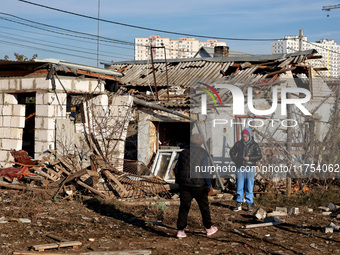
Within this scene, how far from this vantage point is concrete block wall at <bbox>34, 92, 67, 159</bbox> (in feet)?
39.4

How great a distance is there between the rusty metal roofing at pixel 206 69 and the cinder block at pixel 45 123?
21.1ft

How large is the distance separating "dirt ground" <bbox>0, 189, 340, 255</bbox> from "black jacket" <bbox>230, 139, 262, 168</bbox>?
110cm

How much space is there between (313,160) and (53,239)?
856cm

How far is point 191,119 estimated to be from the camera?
1300cm

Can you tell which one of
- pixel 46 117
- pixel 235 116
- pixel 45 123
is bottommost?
pixel 45 123

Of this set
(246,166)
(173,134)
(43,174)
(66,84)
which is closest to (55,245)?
(43,174)

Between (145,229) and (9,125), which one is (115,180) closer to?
(145,229)

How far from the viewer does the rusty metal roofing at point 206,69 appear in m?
16.5

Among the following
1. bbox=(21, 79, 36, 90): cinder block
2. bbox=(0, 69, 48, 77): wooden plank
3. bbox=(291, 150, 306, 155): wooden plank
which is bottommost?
bbox=(291, 150, 306, 155): wooden plank

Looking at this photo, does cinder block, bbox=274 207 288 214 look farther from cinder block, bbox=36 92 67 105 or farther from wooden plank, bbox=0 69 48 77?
wooden plank, bbox=0 69 48 77

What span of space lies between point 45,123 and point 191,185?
6391 mm

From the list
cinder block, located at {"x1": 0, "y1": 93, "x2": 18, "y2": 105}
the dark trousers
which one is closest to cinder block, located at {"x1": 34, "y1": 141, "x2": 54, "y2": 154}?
cinder block, located at {"x1": 0, "y1": 93, "x2": 18, "y2": 105}

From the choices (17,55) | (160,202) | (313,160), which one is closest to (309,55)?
(313,160)

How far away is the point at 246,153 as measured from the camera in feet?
31.5
